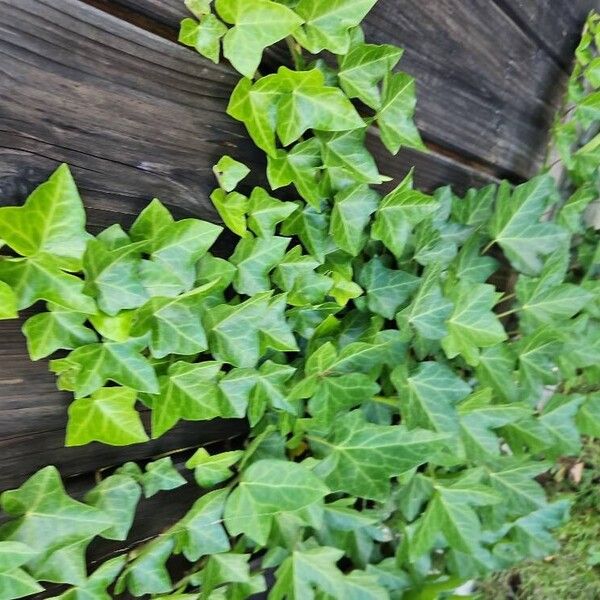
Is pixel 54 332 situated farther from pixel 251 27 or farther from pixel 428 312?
pixel 428 312

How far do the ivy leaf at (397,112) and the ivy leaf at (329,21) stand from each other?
0.32 feet

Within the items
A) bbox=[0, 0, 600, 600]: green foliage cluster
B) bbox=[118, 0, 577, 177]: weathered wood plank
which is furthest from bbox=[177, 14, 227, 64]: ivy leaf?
bbox=[118, 0, 577, 177]: weathered wood plank

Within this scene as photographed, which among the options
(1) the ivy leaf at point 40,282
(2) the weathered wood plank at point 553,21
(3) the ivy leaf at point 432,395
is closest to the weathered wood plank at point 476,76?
(2) the weathered wood plank at point 553,21

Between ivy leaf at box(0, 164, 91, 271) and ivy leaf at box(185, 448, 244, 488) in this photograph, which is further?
ivy leaf at box(185, 448, 244, 488)

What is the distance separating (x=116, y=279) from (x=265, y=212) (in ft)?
0.57

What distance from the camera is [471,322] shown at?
751 millimetres

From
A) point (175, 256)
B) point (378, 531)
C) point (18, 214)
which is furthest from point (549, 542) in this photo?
point (18, 214)

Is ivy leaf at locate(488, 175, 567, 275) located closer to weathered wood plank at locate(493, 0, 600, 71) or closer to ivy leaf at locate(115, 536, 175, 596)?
weathered wood plank at locate(493, 0, 600, 71)

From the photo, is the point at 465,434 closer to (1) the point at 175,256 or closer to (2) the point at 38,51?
(1) the point at 175,256

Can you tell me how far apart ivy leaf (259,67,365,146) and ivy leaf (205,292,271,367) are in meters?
0.16

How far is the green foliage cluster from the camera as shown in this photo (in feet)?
1.69

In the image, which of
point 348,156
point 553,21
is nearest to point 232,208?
point 348,156

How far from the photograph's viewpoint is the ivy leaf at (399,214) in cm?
69

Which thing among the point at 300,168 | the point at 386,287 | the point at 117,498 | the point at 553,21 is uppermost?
the point at 553,21
